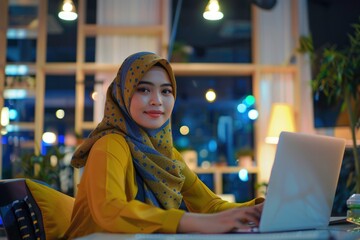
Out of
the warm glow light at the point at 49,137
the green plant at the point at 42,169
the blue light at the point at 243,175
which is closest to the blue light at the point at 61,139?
the warm glow light at the point at 49,137

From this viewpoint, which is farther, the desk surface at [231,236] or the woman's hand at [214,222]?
the woman's hand at [214,222]

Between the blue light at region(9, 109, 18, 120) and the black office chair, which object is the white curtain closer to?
the blue light at region(9, 109, 18, 120)

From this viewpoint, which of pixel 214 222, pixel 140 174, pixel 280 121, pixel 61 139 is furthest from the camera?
pixel 61 139

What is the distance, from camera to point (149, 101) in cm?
165

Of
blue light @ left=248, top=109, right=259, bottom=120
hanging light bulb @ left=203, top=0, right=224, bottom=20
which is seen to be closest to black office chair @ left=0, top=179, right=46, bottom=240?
hanging light bulb @ left=203, top=0, right=224, bottom=20

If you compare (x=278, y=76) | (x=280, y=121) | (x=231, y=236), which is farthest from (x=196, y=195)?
(x=278, y=76)

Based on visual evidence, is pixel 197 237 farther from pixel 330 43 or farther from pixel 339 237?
pixel 330 43

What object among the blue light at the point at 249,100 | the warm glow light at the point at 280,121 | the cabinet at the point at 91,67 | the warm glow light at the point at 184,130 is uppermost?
the cabinet at the point at 91,67

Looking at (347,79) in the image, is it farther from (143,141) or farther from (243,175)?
(143,141)

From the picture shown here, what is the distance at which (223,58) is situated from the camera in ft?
21.4

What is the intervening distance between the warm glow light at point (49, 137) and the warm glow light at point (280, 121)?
97.0 inches

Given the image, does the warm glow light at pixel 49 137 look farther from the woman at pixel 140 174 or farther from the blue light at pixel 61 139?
the woman at pixel 140 174

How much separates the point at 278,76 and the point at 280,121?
846mm

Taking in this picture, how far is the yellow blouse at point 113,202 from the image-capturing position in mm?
1225
